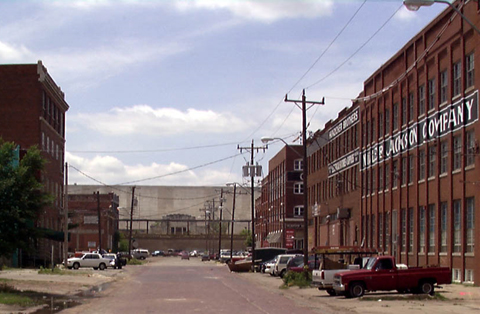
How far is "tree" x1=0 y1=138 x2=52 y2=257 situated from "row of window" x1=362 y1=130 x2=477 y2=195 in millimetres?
18958

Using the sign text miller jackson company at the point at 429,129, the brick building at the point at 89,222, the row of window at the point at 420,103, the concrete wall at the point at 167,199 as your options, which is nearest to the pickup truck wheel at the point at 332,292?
the sign text miller jackson company at the point at 429,129

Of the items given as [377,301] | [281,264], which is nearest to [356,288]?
[377,301]

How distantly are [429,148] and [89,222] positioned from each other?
87.5 meters

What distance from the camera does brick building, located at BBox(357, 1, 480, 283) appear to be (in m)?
34.5

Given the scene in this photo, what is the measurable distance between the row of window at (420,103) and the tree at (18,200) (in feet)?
68.3

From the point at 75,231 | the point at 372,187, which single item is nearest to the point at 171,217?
the point at 75,231

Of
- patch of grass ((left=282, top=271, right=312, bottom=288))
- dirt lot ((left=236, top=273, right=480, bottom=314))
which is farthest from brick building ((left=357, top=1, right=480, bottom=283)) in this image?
dirt lot ((left=236, top=273, right=480, bottom=314))

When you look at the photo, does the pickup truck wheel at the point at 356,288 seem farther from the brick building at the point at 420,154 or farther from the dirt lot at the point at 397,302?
the brick building at the point at 420,154

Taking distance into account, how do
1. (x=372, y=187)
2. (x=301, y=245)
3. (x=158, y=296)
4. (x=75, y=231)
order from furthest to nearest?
1. (x=75, y=231)
2. (x=301, y=245)
3. (x=372, y=187)
4. (x=158, y=296)

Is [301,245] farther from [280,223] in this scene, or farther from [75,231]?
[75,231]

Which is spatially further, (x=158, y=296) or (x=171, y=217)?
(x=171, y=217)

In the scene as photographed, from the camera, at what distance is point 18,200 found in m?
27.3

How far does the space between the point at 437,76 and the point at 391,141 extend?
9.74m

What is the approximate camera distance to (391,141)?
47.8 metres
